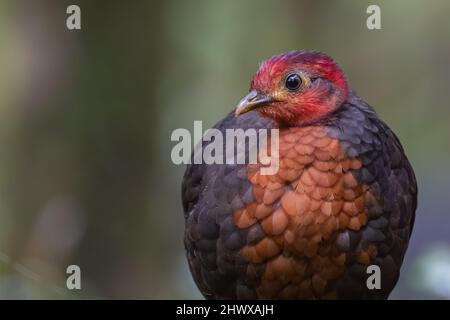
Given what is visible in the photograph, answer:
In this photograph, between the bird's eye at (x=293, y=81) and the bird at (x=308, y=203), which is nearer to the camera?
the bird at (x=308, y=203)

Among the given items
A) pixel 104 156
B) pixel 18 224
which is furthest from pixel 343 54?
pixel 18 224

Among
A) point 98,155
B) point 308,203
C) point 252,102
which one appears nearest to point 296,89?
Result: point 252,102

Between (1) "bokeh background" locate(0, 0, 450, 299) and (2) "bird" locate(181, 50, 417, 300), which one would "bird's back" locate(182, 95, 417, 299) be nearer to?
(2) "bird" locate(181, 50, 417, 300)

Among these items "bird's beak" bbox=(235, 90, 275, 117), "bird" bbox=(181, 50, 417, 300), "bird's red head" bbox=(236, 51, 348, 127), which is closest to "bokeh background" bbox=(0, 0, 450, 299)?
"bird" bbox=(181, 50, 417, 300)

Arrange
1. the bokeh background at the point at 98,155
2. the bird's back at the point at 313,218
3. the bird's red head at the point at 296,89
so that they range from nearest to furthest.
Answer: the bird's back at the point at 313,218
the bird's red head at the point at 296,89
the bokeh background at the point at 98,155

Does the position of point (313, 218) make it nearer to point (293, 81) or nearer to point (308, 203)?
point (308, 203)
